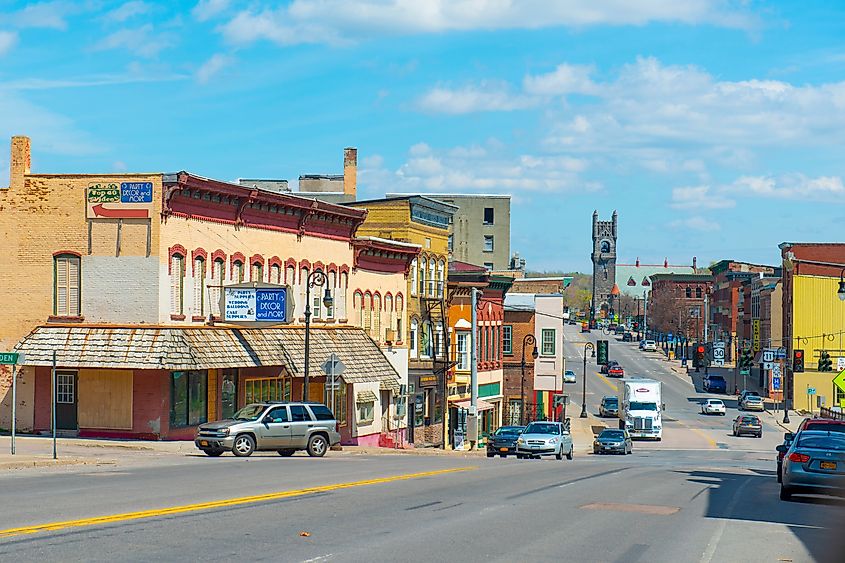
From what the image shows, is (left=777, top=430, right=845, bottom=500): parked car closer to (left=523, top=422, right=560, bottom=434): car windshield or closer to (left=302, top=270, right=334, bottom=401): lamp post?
(left=302, top=270, right=334, bottom=401): lamp post

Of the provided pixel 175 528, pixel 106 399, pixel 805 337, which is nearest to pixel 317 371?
pixel 106 399

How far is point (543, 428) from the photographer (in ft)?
158

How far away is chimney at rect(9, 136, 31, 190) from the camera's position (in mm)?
39562

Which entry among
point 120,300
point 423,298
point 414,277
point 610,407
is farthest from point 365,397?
point 610,407

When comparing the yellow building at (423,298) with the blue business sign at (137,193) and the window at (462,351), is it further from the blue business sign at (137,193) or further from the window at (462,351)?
the blue business sign at (137,193)

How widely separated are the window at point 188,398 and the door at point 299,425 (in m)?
5.96

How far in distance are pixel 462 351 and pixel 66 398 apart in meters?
32.6

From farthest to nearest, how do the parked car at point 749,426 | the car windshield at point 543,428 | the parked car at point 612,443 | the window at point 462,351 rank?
the parked car at point 749,426
the window at point 462,351
the parked car at point 612,443
the car windshield at point 543,428

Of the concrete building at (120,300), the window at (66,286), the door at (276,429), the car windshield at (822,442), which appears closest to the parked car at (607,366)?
the concrete building at (120,300)

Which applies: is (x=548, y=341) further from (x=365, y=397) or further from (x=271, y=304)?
(x=271, y=304)

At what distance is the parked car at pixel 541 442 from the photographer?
46.9 m

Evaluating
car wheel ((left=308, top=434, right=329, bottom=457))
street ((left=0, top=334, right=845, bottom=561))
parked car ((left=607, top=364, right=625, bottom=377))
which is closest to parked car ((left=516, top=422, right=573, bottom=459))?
car wheel ((left=308, top=434, right=329, bottom=457))

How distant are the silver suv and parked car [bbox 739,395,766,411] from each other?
71.8 meters

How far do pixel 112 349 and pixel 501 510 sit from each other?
21.4m
